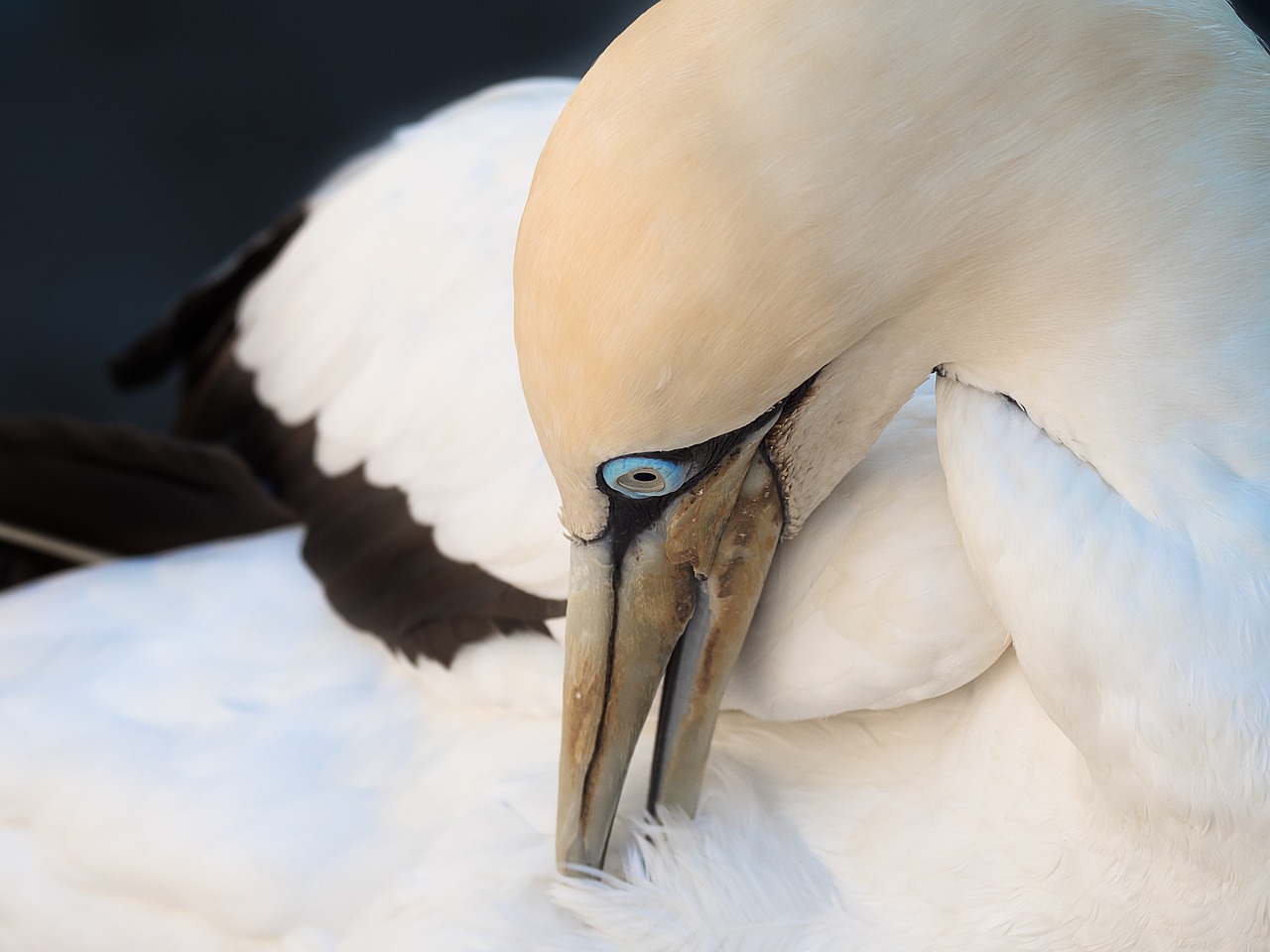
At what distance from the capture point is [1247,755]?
1.49m

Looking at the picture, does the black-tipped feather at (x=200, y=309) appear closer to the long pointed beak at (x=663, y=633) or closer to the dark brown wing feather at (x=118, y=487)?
the dark brown wing feather at (x=118, y=487)

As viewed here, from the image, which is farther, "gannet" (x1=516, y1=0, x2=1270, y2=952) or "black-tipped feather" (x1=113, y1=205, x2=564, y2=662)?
"black-tipped feather" (x1=113, y1=205, x2=564, y2=662)

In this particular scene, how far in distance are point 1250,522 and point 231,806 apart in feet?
5.31

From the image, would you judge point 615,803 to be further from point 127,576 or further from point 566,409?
point 127,576

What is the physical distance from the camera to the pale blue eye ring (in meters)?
1.49

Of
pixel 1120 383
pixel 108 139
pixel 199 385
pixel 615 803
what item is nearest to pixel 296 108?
pixel 108 139

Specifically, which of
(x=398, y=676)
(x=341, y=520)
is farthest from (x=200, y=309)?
(x=398, y=676)

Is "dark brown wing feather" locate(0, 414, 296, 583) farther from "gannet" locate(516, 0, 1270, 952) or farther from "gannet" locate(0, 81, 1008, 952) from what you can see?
"gannet" locate(516, 0, 1270, 952)

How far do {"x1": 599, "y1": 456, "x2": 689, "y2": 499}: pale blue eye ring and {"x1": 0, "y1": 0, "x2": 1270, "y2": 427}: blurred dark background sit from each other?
3262 millimetres

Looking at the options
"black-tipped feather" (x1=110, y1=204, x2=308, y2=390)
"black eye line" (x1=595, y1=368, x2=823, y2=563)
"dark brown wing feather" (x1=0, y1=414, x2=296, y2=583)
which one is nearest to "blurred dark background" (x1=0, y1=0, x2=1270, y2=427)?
"black-tipped feather" (x1=110, y1=204, x2=308, y2=390)

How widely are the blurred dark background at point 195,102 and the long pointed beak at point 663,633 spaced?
308 cm

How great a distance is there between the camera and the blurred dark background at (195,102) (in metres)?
4.57

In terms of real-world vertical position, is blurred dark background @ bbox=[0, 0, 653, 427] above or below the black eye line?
below

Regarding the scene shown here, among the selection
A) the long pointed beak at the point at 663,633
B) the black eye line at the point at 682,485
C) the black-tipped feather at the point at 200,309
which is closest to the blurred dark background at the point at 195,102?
the black-tipped feather at the point at 200,309
